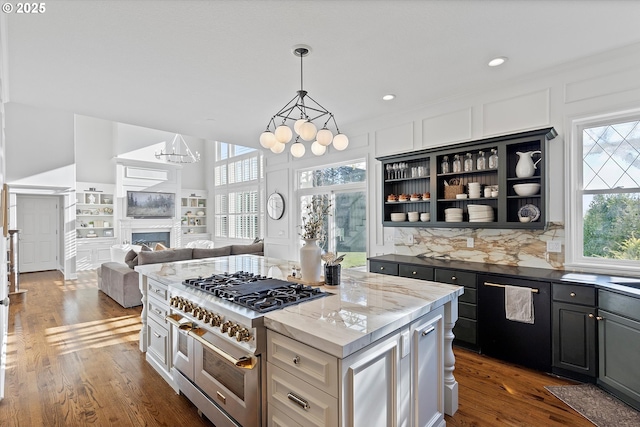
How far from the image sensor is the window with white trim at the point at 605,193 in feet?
9.49

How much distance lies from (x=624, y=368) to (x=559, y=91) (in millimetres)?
2500

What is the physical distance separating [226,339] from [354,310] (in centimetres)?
77

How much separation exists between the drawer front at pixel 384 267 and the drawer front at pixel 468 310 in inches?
31.8

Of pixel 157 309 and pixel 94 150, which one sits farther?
pixel 94 150

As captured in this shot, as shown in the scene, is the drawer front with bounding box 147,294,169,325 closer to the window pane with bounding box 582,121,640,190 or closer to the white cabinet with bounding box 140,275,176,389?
the white cabinet with bounding box 140,275,176,389

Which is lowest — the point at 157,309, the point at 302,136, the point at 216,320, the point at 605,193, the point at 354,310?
the point at 157,309

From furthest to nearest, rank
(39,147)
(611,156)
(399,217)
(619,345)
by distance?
1. (39,147)
2. (399,217)
3. (611,156)
4. (619,345)

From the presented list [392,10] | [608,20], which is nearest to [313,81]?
[392,10]

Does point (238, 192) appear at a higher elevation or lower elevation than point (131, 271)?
higher

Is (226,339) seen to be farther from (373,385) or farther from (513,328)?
(513,328)

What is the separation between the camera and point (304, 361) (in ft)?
4.80

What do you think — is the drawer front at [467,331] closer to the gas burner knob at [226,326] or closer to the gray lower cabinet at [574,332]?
the gray lower cabinet at [574,332]

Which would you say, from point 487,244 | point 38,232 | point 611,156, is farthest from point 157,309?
point 38,232

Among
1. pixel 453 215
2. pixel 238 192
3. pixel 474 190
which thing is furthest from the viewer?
pixel 238 192
